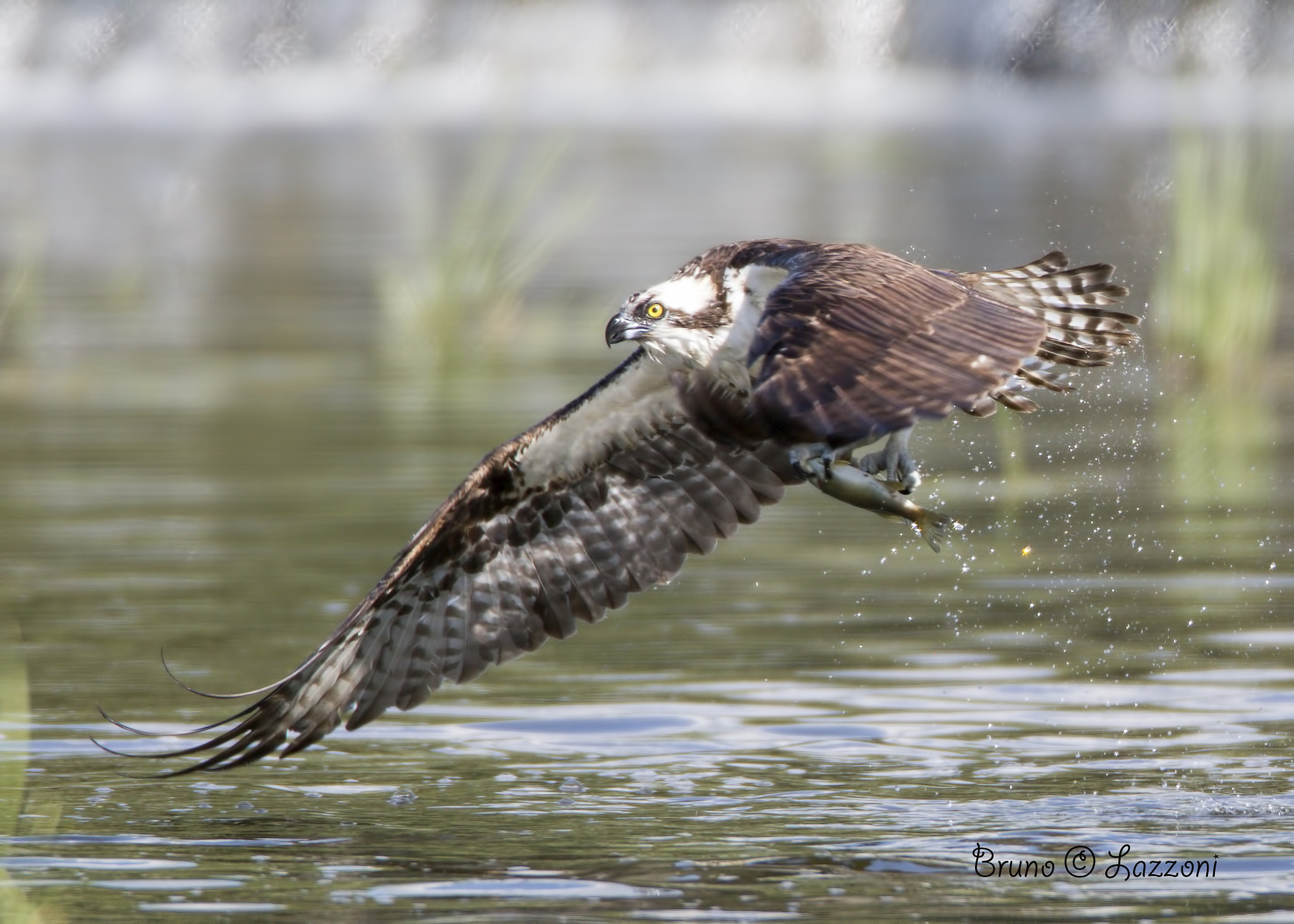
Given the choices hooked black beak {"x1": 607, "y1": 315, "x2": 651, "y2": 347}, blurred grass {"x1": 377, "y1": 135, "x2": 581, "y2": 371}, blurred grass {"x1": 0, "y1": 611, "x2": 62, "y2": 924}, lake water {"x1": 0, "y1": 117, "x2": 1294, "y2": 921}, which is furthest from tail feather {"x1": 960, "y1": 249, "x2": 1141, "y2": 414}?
blurred grass {"x1": 377, "y1": 135, "x2": 581, "y2": 371}

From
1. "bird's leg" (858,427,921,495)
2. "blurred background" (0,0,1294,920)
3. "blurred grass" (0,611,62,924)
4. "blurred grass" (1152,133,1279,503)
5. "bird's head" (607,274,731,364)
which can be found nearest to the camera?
"blurred grass" (0,611,62,924)

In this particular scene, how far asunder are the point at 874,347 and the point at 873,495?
802 millimetres

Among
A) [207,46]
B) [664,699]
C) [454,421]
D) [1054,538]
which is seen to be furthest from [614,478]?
[207,46]

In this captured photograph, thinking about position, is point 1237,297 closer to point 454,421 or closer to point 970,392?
point 454,421

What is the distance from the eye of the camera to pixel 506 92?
Answer: 17250 mm

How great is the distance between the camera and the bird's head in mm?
7191

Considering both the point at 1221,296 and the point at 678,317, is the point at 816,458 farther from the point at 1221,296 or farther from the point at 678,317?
the point at 1221,296

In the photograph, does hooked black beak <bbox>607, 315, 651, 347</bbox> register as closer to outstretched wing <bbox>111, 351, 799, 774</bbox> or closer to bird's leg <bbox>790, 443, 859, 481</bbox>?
outstretched wing <bbox>111, 351, 799, 774</bbox>

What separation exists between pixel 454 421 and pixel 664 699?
17.6 feet

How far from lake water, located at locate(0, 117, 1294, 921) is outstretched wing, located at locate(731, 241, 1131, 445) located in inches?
42.7

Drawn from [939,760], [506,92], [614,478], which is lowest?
[939,760]

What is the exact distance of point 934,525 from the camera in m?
6.65

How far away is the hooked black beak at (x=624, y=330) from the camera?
7164 millimetres

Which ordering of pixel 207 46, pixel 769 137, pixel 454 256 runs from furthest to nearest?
pixel 207 46, pixel 769 137, pixel 454 256
